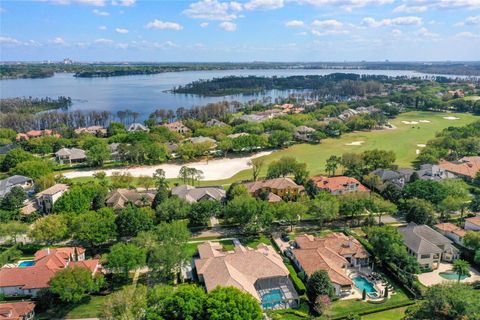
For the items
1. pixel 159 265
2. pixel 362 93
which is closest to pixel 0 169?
pixel 159 265

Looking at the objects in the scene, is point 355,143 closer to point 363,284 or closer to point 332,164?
point 332,164

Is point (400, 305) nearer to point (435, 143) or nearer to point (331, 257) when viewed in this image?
point (331, 257)

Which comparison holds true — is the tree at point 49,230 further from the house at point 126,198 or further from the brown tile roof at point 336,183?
the brown tile roof at point 336,183

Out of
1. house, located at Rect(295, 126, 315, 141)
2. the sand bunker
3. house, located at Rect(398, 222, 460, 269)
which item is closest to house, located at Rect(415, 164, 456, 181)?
house, located at Rect(398, 222, 460, 269)

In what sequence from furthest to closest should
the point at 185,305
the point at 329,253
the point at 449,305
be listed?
the point at 329,253 < the point at 449,305 < the point at 185,305

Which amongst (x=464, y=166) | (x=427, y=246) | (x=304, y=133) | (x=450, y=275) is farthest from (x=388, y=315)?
(x=304, y=133)

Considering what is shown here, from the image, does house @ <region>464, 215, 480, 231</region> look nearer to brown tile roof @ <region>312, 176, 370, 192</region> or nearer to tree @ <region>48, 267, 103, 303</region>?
brown tile roof @ <region>312, 176, 370, 192</region>

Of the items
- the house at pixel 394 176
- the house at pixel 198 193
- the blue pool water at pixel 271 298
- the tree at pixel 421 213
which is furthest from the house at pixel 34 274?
the house at pixel 394 176
